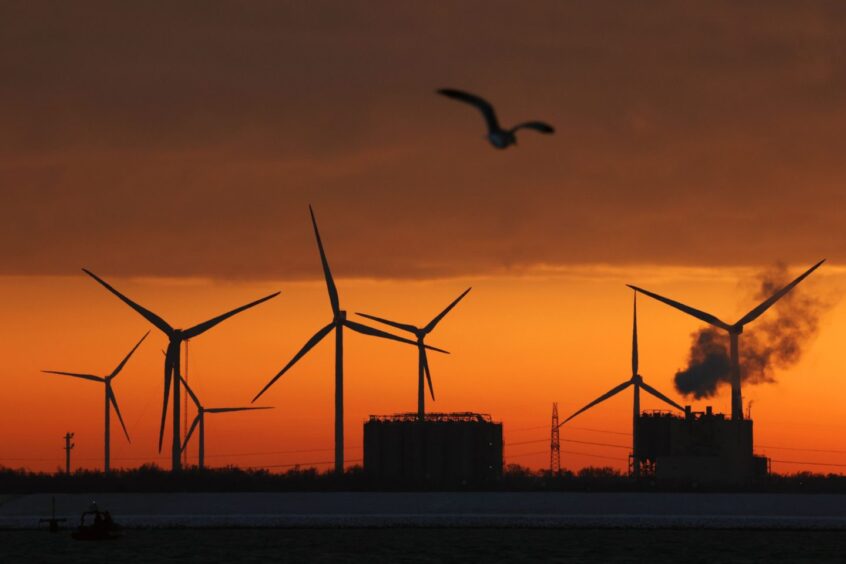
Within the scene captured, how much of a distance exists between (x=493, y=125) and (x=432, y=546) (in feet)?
301

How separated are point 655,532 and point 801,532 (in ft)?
53.1

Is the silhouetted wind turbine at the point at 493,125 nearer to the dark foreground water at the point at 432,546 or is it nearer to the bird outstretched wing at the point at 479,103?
the bird outstretched wing at the point at 479,103


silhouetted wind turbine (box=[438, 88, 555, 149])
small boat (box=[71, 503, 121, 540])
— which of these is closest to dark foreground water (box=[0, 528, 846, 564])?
small boat (box=[71, 503, 121, 540])

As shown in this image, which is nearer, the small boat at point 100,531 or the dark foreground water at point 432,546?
the dark foreground water at point 432,546

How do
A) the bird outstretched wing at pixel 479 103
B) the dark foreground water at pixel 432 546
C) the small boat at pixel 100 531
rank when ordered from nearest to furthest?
the bird outstretched wing at pixel 479 103
the dark foreground water at pixel 432 546
the small boat at pixel 100 531

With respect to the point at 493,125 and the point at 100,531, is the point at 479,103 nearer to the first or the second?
the point at 493,125

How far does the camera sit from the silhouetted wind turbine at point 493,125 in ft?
230

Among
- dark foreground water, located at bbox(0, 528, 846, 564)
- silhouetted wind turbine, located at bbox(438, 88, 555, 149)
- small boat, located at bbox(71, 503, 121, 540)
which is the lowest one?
dark foreground water, located at bbox(0, 528, 846, 564)

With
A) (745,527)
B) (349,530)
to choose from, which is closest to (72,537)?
(349,530)

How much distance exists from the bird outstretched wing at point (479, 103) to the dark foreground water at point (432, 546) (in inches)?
2847

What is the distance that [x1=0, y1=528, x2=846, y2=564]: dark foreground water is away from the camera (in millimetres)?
148000

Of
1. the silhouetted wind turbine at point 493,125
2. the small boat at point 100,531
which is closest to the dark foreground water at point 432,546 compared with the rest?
the small boat at point 100,531

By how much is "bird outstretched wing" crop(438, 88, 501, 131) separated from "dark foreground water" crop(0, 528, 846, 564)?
72.3m

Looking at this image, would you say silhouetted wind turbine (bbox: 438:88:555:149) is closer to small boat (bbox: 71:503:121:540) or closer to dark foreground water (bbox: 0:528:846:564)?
dark foreground water (bbox: 0:528:846:564)
